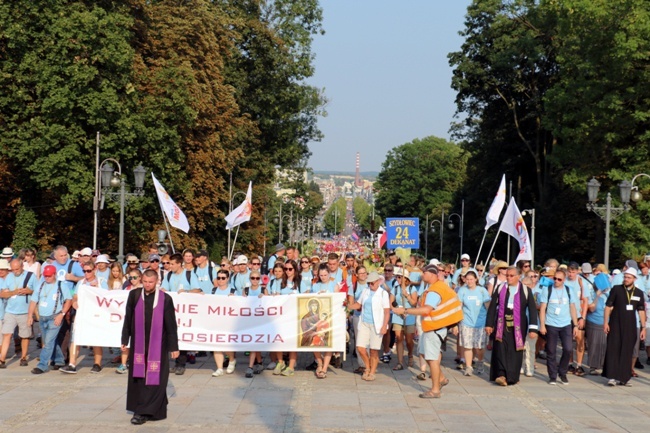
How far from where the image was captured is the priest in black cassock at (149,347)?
11805 millimetres

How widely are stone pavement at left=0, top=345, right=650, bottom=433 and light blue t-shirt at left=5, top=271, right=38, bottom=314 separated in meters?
0.92

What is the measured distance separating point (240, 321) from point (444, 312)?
368 cm

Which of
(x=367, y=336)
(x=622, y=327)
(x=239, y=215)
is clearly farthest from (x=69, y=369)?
(x=239, y=215)

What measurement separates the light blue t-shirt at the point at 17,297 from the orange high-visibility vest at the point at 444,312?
6.46 m

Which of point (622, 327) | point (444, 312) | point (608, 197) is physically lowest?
point (622, 327)

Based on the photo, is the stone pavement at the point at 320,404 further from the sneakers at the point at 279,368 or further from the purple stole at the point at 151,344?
the purple stole at the point at 151,344

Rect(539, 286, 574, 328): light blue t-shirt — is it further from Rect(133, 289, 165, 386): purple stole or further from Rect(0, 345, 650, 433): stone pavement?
Rect(133, 289, 165, 386): purple stole

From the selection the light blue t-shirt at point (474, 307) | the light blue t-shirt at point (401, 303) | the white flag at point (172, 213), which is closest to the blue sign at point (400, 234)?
the white flag at point (172, 213)

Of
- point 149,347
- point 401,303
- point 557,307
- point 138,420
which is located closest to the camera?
point 138,420

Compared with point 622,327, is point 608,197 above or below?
above

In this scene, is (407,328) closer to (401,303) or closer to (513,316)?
(401,303)

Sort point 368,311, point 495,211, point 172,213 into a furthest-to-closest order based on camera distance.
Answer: point 495,211
point 172,213
point 368,311

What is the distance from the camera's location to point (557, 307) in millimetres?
16297

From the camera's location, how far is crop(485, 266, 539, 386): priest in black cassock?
15.5 meters
